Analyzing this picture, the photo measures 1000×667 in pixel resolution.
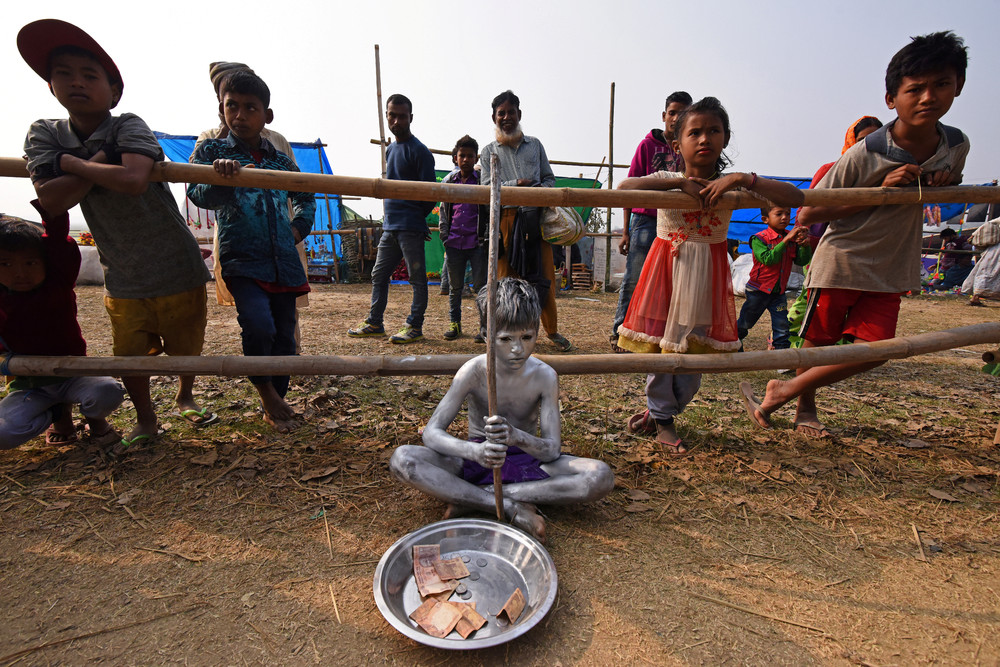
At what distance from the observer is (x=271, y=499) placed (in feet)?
7.66

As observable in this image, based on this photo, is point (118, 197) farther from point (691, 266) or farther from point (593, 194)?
point (691, 266)

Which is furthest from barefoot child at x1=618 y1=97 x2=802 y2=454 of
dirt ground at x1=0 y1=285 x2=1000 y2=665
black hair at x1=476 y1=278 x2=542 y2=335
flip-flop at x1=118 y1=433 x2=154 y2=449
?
flip-flop at x1=118 y1=433 x2=154 y2=449

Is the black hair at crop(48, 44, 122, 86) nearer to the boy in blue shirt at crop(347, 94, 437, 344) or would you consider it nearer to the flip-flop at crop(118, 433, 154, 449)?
the flip-flop at crop(118, 433, 154, 449)

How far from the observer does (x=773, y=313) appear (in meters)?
4.82

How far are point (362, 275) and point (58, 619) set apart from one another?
38.8 feet

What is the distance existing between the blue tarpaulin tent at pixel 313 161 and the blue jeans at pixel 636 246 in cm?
727

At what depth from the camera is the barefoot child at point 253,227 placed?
2.66m

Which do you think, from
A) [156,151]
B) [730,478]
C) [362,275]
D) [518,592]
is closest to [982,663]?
[730,478]

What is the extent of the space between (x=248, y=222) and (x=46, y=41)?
1114mm

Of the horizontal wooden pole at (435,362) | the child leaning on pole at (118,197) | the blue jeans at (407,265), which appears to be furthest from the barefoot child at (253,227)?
the blue jeans at (407,265)

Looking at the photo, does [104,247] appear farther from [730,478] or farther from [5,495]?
[730,478]

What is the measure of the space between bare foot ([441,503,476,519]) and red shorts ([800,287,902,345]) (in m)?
2.42

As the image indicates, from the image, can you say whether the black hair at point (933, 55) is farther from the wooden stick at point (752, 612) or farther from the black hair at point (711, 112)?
the wooden stick at point (752, 612)

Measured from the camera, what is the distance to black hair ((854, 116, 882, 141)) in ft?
12.2
